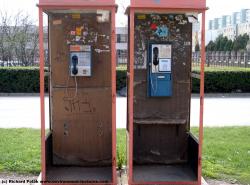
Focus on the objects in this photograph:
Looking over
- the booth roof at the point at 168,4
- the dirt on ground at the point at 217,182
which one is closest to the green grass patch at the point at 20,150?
the dirt on ground at the point at 217,182

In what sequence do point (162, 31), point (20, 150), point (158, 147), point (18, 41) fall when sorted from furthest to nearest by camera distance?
point (18, 41)
point (20, 150)
point (158, 147)
point (162, 31)

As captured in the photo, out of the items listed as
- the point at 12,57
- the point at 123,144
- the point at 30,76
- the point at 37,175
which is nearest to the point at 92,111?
the point at 37,175

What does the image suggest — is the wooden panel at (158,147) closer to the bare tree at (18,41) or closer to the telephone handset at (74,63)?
the telephone handset at (74,63)

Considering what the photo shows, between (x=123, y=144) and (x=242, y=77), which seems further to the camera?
(x=242, y=77)

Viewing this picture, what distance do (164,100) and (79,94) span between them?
1.24 metres

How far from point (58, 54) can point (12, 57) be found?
23.9 metres

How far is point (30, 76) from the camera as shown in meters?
16.8

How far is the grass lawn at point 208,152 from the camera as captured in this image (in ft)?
18.6

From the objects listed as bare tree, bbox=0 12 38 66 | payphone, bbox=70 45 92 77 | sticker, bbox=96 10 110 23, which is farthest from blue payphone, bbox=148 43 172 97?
bare tree, bbox=0 12 38 66

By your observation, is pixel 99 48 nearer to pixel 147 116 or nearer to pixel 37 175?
pixel 147 116

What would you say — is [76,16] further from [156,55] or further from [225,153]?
[225,153]

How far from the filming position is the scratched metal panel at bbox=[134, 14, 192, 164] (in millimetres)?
5430

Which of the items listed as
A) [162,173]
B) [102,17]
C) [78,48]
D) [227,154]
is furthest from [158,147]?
[102,17]

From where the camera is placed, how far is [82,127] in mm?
5488
